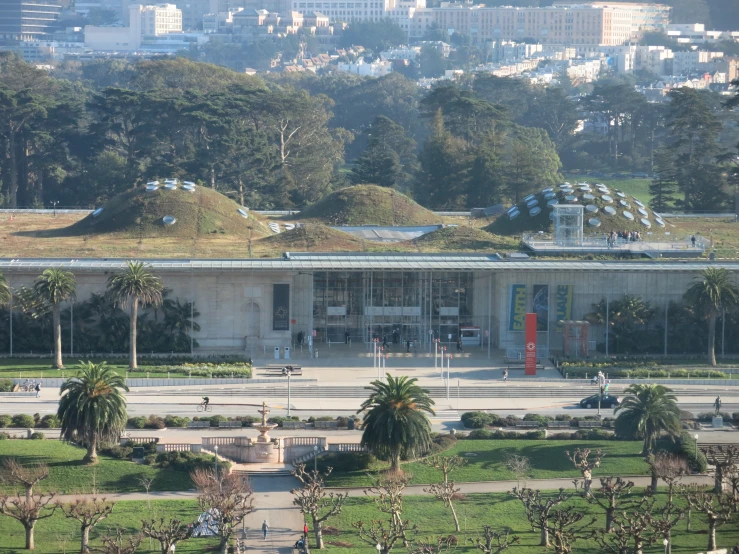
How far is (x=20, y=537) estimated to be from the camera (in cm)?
5894

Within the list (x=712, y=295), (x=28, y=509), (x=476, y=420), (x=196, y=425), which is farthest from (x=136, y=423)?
(x=712, y=295)

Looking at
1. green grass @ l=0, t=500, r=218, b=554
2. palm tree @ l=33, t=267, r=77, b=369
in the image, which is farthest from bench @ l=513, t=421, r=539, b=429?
palm tree @ l=33, t=267, r=77, b=369

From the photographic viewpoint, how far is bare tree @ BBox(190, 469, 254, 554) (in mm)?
56719

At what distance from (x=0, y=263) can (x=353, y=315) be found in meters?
21.6

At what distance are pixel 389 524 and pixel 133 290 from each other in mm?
28363

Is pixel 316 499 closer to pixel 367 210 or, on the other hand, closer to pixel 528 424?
pixel 528 424

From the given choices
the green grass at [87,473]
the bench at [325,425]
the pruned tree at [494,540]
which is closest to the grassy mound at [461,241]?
the bench at [325,425]

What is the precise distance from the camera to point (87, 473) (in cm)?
6531

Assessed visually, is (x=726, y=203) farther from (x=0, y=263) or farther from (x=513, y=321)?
(x=0, y=263)

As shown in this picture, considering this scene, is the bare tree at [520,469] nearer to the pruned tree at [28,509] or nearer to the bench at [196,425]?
the bench at [196,425]

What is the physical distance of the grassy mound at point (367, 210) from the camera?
402 ft

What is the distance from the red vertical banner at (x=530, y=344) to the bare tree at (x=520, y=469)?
17.7 meters

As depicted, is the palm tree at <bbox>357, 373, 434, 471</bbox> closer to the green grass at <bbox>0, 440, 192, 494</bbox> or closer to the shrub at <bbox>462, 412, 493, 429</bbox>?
the shrub at <bbox>462, 412, 493, 429</bbox>

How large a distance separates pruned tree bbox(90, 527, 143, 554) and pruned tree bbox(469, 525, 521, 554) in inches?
512
